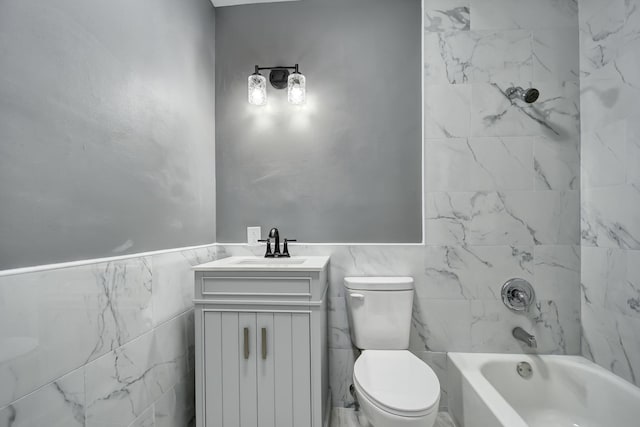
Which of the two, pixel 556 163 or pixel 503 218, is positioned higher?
pixel 556 163

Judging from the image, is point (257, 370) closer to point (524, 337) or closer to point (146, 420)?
point (146, 420)

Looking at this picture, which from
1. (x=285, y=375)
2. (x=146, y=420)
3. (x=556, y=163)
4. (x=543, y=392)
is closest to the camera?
(x=146, y=420)

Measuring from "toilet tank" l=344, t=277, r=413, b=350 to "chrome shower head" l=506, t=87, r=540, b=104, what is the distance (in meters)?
1.22

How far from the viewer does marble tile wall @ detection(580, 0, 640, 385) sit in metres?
1.31

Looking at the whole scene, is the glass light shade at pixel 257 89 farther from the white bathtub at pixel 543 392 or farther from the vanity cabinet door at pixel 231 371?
the white bathtub at pixel 543 392

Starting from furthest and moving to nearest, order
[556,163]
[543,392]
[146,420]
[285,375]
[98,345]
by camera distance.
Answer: [556,163] → [543,392] → [285,375] → [146,420] → [98,345]

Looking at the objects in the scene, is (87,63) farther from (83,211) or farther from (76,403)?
(76,403)

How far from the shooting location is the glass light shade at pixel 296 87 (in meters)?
1.71

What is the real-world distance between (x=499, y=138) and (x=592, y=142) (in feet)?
1.51

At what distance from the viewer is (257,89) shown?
1730 millimetres

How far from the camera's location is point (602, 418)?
1.35 meters

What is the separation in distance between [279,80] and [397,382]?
1.81 m

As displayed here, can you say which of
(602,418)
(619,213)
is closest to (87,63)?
(619,213)

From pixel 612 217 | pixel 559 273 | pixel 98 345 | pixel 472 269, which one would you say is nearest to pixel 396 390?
pixel 472 269
